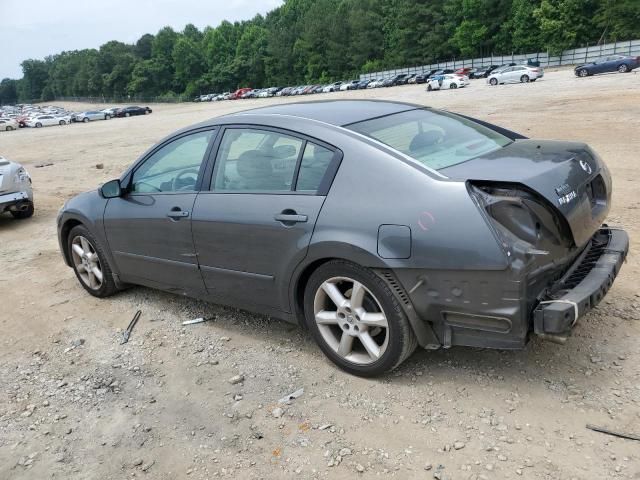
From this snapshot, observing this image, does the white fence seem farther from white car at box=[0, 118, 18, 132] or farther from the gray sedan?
the gray sedan

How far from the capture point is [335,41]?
99.5 meters

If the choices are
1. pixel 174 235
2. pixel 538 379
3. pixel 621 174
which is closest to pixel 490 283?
pixel 538 379

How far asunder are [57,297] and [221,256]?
253cm

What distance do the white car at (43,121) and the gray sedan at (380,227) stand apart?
221 ft

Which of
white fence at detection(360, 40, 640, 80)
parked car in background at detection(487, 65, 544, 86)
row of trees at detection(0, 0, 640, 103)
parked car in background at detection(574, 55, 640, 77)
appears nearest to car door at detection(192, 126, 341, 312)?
parked car in background at detection(574, 55, 640, 77)

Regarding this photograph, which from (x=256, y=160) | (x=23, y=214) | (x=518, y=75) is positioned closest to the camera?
(x=256, y=160)

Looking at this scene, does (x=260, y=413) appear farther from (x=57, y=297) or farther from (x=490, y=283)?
(x=57, y=297)

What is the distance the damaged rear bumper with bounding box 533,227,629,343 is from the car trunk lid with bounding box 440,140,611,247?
175 millimetres

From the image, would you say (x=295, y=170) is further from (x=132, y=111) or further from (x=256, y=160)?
(x=132, y=111)

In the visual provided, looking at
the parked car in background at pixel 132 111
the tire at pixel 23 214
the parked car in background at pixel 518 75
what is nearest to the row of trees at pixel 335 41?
the parked car in background at pixel 518 75

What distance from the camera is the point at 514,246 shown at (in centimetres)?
290

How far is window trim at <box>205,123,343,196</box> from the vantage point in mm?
3492

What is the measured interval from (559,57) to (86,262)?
247ft

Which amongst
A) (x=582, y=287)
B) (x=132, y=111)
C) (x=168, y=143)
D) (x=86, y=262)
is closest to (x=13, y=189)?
(x=86, y=262)
